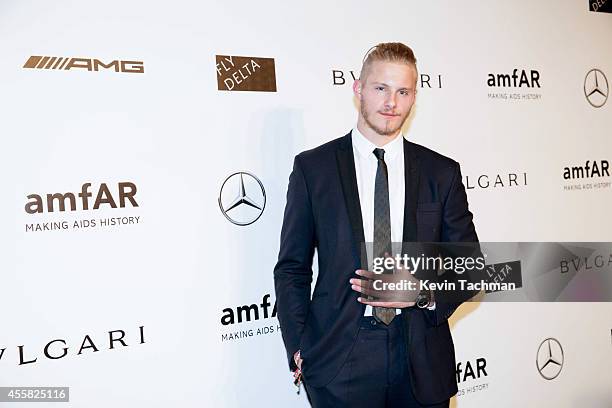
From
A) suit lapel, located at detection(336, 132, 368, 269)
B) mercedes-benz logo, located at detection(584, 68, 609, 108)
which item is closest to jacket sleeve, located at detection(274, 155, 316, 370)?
suit lapel, located at detection(336, 132, 368, 269)

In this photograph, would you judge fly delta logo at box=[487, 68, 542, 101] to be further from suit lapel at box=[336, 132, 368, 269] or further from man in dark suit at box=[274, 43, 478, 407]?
suit lapel at box=[336, 132, 368, 269]

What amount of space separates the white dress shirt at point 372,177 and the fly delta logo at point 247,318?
826 mm

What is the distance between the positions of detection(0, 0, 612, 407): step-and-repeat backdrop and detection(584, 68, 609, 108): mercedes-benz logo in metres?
0.27

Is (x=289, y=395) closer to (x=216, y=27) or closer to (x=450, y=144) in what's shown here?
(x=450, y=144)

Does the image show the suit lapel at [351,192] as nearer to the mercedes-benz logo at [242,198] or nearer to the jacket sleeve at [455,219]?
the jacket sleeve at [455,219]

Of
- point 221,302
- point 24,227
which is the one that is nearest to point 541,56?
point 221,302

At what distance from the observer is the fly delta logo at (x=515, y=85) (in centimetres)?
299

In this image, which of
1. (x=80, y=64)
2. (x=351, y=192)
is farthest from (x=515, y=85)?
(x=80, y=64)

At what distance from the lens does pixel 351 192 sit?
71.4 inches

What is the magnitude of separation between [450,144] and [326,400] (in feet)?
5.33

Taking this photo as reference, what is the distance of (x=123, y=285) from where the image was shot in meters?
2.13

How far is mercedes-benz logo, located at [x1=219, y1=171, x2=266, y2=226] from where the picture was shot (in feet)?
7.66

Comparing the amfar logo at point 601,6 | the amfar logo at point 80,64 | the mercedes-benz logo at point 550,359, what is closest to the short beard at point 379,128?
the amfar logo at point 80,64

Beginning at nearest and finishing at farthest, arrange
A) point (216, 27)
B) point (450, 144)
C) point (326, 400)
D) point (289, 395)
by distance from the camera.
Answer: point (326, 400), point (216, 27), point (289, 395), point (450, 144)
